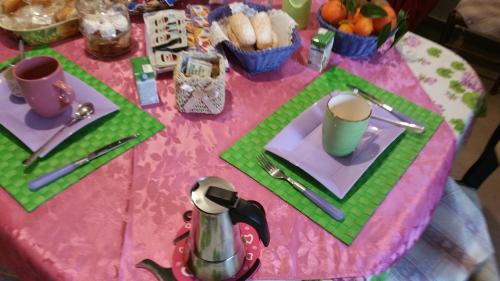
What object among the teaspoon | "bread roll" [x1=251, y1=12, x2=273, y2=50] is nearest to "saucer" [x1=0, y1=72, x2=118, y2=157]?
the teaspoon

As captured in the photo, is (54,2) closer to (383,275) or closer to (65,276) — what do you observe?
(65,276)

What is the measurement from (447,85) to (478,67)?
1747mm

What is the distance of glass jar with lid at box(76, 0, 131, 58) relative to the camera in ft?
3.11

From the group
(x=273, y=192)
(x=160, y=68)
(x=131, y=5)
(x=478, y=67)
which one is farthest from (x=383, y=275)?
(x=478, y=67)

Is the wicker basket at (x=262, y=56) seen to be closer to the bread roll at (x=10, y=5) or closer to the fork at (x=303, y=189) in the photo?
the fork at (x=303, y=189)

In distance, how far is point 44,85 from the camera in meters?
0.75

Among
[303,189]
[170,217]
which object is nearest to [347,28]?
[303,189]

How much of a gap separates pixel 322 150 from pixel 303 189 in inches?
4.3

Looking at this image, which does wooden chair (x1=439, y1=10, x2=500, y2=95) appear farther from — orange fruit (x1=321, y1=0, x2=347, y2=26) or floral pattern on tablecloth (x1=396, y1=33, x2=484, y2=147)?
orange fruit (x1=321, y1=0, x2=347, y2=26)

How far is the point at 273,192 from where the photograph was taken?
0.73 m

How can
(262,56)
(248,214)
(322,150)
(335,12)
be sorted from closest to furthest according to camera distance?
(248,214)
(322,150)
(262,56)
(335,12)

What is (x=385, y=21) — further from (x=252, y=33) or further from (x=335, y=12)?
(x=252, y=33)

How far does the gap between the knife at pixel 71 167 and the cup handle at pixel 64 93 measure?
12 centimetres

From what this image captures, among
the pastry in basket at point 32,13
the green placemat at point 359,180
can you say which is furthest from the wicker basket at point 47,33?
the green placemat at point 359,180
